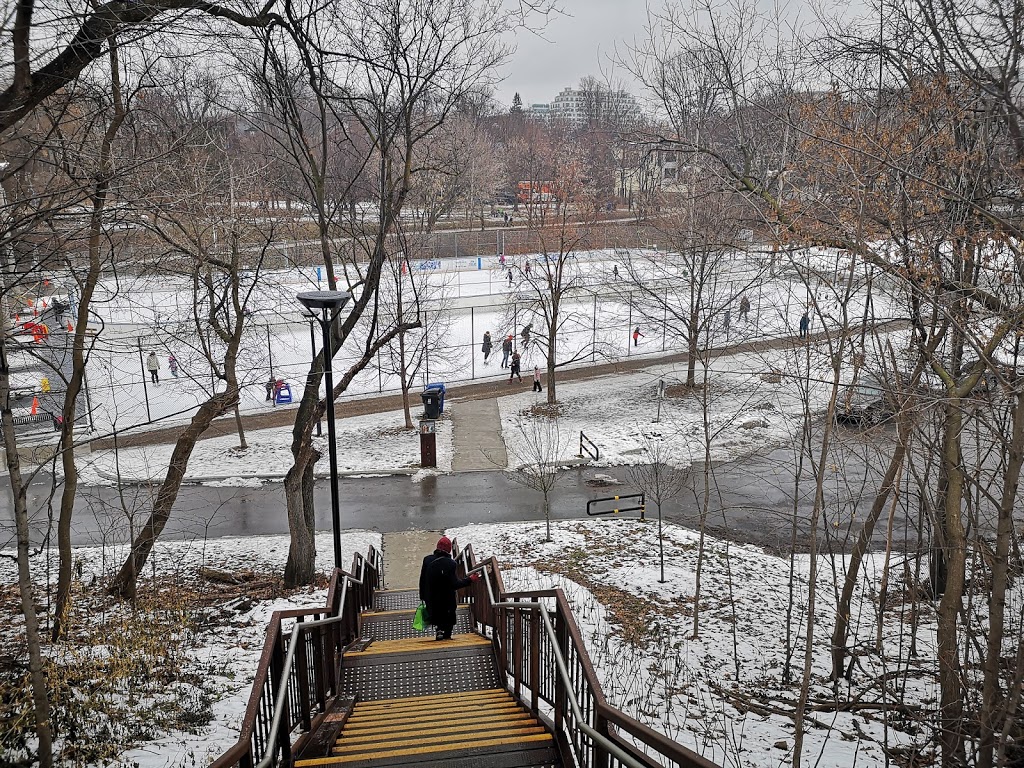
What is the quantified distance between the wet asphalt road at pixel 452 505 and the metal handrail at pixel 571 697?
9.38 m

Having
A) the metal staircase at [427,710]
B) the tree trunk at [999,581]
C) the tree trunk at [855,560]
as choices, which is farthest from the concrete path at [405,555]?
the tree trunk at [999,581]

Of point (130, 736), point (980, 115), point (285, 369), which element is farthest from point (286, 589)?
point (285, 369)

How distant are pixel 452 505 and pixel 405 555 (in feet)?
8.47

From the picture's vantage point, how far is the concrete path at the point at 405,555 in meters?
13.8

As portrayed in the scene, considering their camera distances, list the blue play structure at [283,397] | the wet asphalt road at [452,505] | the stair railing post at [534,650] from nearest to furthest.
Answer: the stair railing post at [534,650] < the wet asphalt road at [452,505] < the blue play structure at [283,397]

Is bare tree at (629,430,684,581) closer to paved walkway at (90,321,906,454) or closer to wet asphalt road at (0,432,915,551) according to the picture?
wet asphalt road at (0,432,915,551)

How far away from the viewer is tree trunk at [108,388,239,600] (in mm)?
11344

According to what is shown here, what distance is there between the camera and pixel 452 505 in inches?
680

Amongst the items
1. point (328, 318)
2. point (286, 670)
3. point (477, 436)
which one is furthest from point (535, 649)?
point (477, 436)

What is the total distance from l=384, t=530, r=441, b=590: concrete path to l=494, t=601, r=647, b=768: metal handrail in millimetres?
6414

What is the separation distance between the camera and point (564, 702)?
5.24 metres

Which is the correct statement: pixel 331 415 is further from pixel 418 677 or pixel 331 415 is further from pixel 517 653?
pixel 517 653

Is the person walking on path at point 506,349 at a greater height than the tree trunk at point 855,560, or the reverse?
the person walking on path at point 506,349

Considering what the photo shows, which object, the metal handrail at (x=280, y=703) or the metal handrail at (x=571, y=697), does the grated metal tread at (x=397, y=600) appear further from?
the metal handrail at (x=280, y=703)
